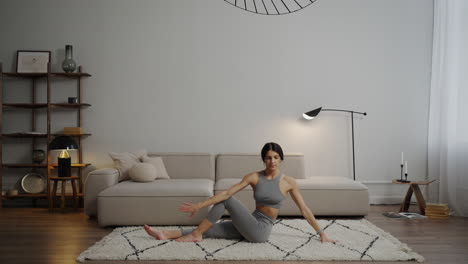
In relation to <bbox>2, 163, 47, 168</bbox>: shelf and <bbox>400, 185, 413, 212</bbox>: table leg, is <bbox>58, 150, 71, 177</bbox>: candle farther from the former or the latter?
<bbox>400, 185, 413, 212</bbox>: table leg

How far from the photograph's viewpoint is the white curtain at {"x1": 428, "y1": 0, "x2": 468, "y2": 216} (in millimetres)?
4840

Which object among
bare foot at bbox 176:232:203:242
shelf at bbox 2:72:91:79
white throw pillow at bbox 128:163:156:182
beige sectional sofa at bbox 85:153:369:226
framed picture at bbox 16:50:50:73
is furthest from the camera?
framed picture at bbox 16:50:50:73

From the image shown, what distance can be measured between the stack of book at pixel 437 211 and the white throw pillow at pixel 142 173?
2897mm

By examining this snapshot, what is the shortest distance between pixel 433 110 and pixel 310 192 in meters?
1.99

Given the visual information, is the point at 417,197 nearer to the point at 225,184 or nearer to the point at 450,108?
the point at 450,108

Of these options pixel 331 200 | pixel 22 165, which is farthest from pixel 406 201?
pixel 22 165

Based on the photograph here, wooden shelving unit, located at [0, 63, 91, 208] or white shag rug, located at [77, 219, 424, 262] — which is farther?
wooden shelving unit, located at [0, 63, 91, 208]

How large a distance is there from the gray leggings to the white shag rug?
56 mm

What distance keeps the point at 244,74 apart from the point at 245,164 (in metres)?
1.13

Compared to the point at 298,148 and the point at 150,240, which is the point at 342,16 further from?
the point at 150,240

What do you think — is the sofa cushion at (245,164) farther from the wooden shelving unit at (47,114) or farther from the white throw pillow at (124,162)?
the wooden shelving unit at (47,114)

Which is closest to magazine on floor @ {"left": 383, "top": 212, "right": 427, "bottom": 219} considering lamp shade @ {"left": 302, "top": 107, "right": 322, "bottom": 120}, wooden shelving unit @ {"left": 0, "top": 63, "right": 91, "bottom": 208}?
lamp shade @ {"left": 302, "top": 107, "right": 322, "bottom": 120}

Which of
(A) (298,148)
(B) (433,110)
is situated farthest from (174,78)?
(B) (433,110)

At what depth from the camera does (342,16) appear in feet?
18.0
